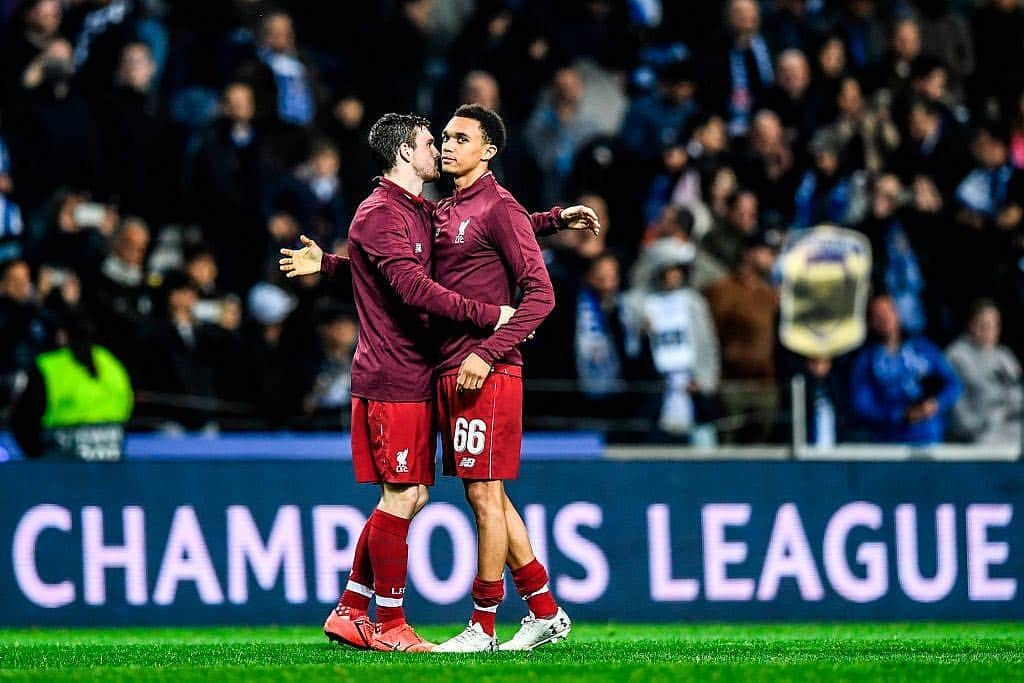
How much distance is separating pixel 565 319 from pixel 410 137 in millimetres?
5431

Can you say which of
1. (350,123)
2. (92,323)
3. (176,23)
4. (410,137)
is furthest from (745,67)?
(410,137)

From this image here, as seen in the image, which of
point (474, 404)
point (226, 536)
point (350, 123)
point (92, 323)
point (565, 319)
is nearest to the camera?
point (474, 404)

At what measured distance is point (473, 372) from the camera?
780 centimetres

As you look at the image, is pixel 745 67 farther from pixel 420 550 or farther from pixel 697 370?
pixel 420 550

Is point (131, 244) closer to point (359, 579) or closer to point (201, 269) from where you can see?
point (201, 269)

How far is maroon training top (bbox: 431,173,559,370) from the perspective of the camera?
7.93 metres

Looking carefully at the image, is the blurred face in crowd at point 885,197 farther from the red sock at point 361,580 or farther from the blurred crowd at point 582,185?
the red sock at point 361,580

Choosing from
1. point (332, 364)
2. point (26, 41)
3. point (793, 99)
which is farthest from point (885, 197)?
point (26, 41)

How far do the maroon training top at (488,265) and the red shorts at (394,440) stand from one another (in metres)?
0.26

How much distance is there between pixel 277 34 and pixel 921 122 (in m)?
5.66

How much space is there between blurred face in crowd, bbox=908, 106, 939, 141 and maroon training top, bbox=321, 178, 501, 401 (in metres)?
8.93

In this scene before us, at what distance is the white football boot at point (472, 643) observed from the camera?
806cm

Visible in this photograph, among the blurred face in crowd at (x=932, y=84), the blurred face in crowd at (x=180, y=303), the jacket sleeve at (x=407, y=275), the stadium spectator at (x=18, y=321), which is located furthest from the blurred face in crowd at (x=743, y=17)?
the jacket sleeve at (x=407, y=275)

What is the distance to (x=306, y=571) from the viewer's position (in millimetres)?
10992
